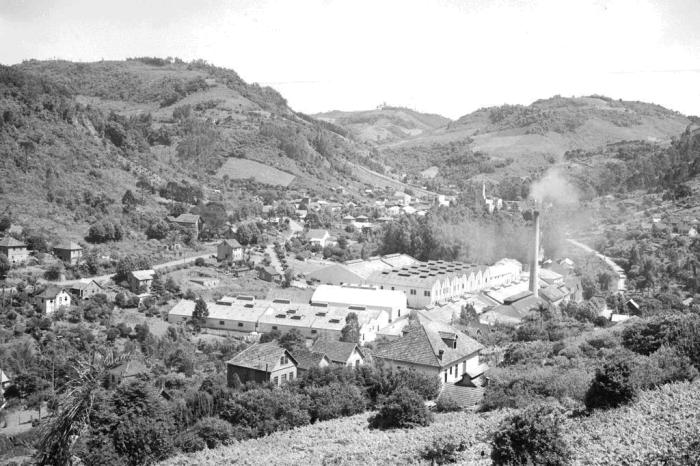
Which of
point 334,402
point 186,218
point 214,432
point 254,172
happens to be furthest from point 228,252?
point 254,172

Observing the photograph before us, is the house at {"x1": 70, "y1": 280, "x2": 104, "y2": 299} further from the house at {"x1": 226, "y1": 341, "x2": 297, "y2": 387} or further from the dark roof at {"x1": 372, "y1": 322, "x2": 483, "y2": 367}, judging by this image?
the dark roof at {"x1": 372, "y1": 322, "x2": 483, "y2": 367}

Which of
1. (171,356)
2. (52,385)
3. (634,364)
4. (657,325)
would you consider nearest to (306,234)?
(171,356)

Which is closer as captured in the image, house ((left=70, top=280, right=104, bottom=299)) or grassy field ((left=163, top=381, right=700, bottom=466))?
grassy field ((left=163, top=381, right=700, bottom=466))

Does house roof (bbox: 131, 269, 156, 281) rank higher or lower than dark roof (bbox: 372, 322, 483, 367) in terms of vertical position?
lower

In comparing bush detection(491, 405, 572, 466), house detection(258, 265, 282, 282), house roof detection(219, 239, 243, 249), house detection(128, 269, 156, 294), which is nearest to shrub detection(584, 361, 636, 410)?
bush detection(491, 405, 572, 466)

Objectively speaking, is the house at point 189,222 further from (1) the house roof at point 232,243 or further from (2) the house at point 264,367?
(2) the house at point 264,367

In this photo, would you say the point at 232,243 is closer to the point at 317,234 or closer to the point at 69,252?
the point at 317,234

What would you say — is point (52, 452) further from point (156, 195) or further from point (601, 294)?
point (156, 195)
